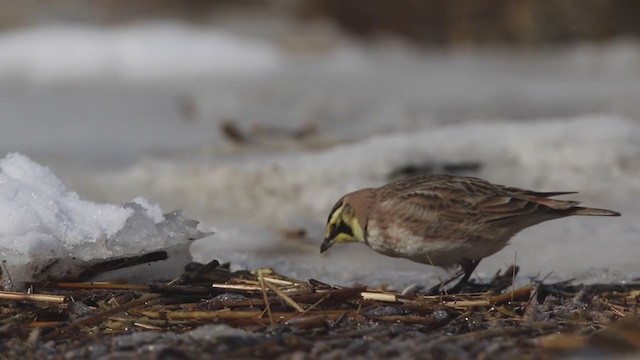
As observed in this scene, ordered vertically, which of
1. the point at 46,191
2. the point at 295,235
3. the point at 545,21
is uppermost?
the point at 545,21

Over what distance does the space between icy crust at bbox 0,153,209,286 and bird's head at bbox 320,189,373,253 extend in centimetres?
82

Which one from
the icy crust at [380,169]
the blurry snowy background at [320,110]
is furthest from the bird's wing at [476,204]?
the icy crust at [380,169]

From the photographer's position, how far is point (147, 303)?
12.8 feet

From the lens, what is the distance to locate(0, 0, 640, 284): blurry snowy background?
6.34 m

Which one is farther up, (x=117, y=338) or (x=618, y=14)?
(x=618, y=14)

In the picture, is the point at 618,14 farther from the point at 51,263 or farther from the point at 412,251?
the point at 51,263

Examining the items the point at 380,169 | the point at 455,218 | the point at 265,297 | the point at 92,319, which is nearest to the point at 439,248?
the point at 455,218

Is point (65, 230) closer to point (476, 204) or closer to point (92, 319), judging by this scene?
point (92, 319)

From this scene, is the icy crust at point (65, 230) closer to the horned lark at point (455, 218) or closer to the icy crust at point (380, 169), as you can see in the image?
the horned lark at point (455, 218)

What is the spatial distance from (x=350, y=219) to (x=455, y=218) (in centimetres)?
50

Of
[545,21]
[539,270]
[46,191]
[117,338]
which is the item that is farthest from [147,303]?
[545,21]

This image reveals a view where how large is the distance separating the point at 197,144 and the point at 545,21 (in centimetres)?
798

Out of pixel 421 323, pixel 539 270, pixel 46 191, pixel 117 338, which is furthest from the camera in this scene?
pixel 539 270

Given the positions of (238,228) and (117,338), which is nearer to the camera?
(117,338)
